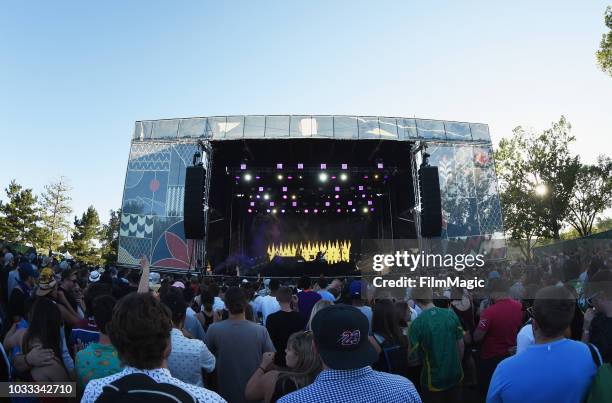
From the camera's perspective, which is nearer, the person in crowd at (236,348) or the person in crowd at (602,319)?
the person in crowd at (602,319)

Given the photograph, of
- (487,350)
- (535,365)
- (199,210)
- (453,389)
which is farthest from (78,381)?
(199,210)

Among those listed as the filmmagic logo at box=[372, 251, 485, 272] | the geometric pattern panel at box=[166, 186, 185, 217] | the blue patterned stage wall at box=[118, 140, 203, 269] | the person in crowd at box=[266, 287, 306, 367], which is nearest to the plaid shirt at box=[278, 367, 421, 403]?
the person in crowd at box=[266, 287, 306, 367]

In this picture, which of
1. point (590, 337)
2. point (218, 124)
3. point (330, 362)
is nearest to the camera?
point (330, 362)

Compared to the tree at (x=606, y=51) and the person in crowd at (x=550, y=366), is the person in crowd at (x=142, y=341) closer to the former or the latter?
the person in crowd at (x=550, y=366)

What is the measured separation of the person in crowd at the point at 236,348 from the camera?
12.1ft

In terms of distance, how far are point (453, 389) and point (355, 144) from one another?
49.8ft

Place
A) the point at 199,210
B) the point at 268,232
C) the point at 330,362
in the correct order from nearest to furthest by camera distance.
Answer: the point at 330,362 → the point at 199,210 → the point at 268,232

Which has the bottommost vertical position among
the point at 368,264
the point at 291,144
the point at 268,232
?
the point at 368,264

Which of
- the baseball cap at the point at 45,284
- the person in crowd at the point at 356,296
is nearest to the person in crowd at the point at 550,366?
the person in crowd at the point at 356,296

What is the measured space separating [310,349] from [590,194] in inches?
1462

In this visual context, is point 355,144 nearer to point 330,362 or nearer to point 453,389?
point 453,389

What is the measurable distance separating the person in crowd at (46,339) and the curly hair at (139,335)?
4.80ft

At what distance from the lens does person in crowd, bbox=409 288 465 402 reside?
4016 mm

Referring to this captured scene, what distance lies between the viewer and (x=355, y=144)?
18.6 meters
